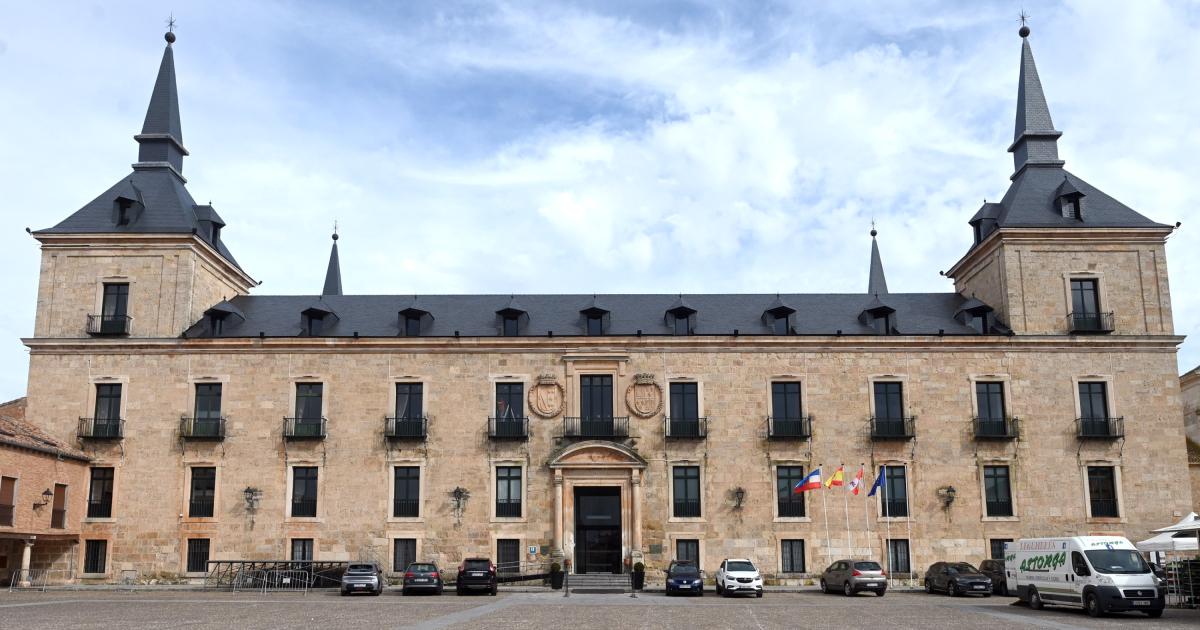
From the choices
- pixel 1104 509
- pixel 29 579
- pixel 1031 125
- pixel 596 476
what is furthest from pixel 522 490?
pixel 1031 125

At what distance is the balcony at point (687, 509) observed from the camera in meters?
37.0

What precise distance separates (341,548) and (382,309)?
1016 cm

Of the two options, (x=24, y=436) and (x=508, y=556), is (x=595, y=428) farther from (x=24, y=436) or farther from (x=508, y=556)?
(x=24, y=436)

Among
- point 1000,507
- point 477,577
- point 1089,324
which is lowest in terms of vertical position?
point 477,577

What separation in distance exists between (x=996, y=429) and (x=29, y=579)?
3626 centimetres

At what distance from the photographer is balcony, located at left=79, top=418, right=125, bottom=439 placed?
37.3 metres

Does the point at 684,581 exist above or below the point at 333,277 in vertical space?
below

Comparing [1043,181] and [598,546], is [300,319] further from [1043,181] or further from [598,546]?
[1043,181]

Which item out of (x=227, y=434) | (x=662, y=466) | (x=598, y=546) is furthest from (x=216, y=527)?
(x=662, y=466)

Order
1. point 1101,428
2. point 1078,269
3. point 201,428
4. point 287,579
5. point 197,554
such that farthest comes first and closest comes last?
point 1078,269
point 201,428
point 1101,428
point 197,554
point 287,579

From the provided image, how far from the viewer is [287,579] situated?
34.0 m

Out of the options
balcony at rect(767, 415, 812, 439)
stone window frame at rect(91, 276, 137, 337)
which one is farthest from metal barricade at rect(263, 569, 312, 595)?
balcony at rect(767, 415, 812, 439)

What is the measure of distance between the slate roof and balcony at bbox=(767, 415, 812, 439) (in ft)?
86.1

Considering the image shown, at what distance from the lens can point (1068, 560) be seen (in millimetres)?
25406
